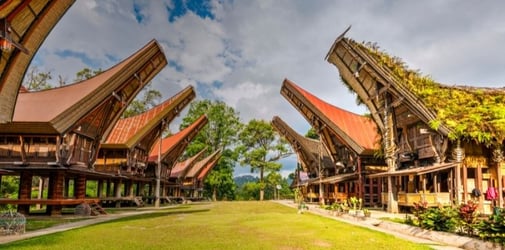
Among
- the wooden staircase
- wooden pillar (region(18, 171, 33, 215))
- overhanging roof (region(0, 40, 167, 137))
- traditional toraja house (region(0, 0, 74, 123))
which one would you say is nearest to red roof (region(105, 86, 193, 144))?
overhanging roof (region(0, 40, 167, 137))

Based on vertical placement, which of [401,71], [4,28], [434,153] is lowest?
[434,153]

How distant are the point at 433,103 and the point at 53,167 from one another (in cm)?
1816

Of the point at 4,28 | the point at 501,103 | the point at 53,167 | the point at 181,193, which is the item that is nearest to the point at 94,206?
the point at 53,167

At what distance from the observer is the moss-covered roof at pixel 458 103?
16.0 metres

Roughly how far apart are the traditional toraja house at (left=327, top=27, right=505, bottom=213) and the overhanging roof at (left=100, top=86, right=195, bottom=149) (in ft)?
43.3

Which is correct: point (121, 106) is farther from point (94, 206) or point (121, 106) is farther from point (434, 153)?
point (434, 153)

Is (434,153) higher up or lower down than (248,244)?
→ higher up

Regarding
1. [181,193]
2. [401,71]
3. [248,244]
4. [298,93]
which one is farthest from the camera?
[181,193]

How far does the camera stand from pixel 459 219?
938cm

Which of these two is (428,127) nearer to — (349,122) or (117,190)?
(349,122)

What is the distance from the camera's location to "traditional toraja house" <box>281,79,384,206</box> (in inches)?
1044

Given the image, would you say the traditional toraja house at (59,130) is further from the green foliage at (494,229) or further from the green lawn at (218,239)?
the green foliage at (494,229)

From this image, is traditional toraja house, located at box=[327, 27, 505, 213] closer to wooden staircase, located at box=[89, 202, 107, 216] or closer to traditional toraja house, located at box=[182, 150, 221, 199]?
wooden staircase, located at box=[89, 202, 107, 216]

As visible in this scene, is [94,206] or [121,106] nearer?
[94,206]
